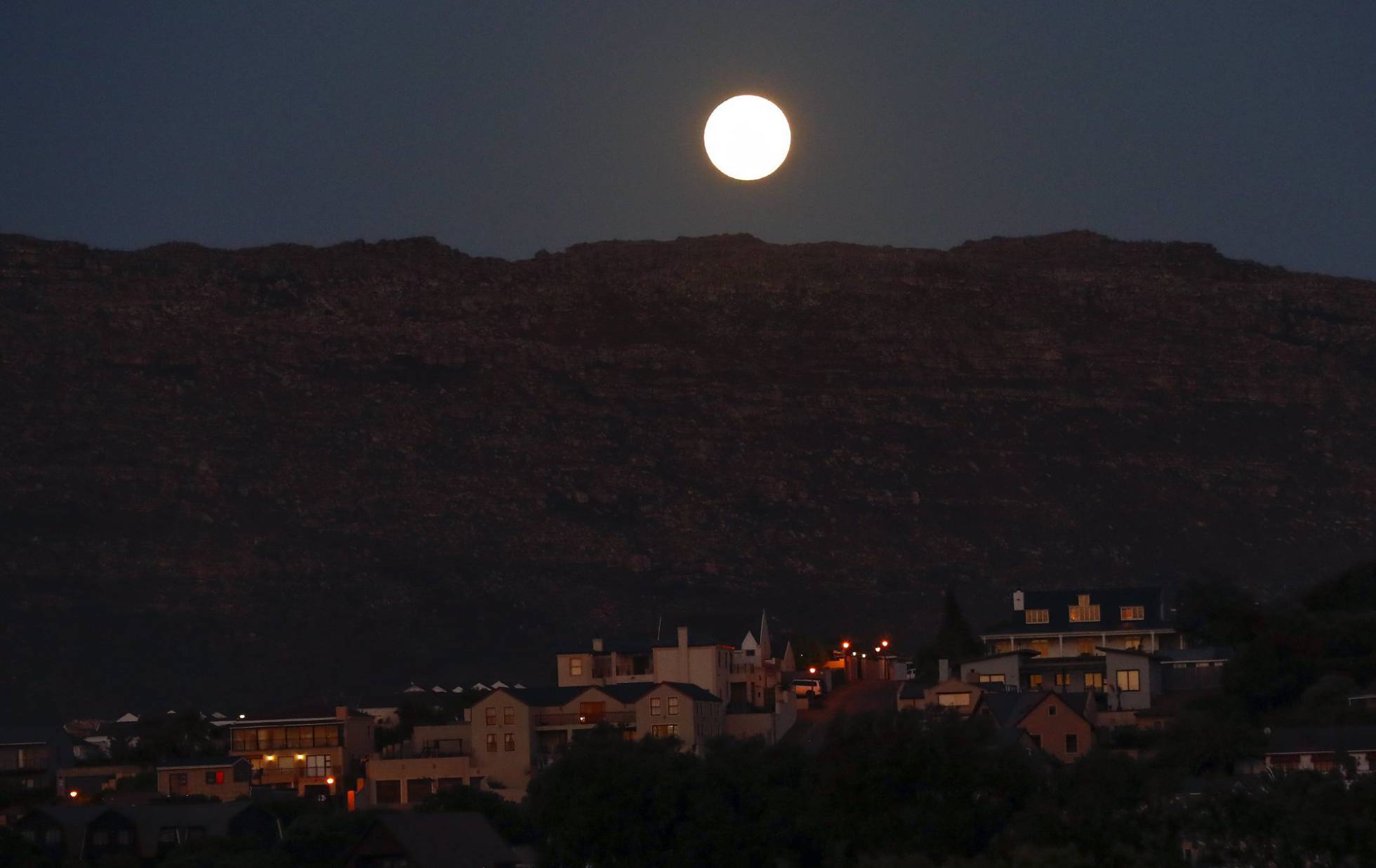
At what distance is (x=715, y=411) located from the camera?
158 meters

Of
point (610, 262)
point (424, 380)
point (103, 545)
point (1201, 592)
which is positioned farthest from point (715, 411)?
point (1201, 592)

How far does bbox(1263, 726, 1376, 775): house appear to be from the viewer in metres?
49.1

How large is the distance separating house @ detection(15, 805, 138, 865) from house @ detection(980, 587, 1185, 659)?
31280mm

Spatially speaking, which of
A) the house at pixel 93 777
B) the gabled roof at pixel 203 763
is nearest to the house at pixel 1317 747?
the gabled roof at pixel 203 763

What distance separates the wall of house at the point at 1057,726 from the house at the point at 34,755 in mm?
28164

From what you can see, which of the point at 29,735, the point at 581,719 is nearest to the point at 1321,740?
the point at 581,719

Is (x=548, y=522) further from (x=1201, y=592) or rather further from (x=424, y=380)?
(x=1201, y=592)

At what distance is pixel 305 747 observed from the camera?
227ft

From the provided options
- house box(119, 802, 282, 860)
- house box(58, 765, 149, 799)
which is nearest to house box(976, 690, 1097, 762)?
house box(119, 802, 282, 860)

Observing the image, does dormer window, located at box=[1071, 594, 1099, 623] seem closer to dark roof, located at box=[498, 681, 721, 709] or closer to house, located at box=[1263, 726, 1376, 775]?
dark roof, located at box=[498, 681, 721, 709]

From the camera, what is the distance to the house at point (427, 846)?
158ft

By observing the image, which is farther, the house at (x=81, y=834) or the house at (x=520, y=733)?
the house at (x=520, y=733)

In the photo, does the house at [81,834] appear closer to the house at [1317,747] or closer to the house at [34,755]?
the house at [34,755]

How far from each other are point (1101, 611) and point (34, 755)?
3407cm
